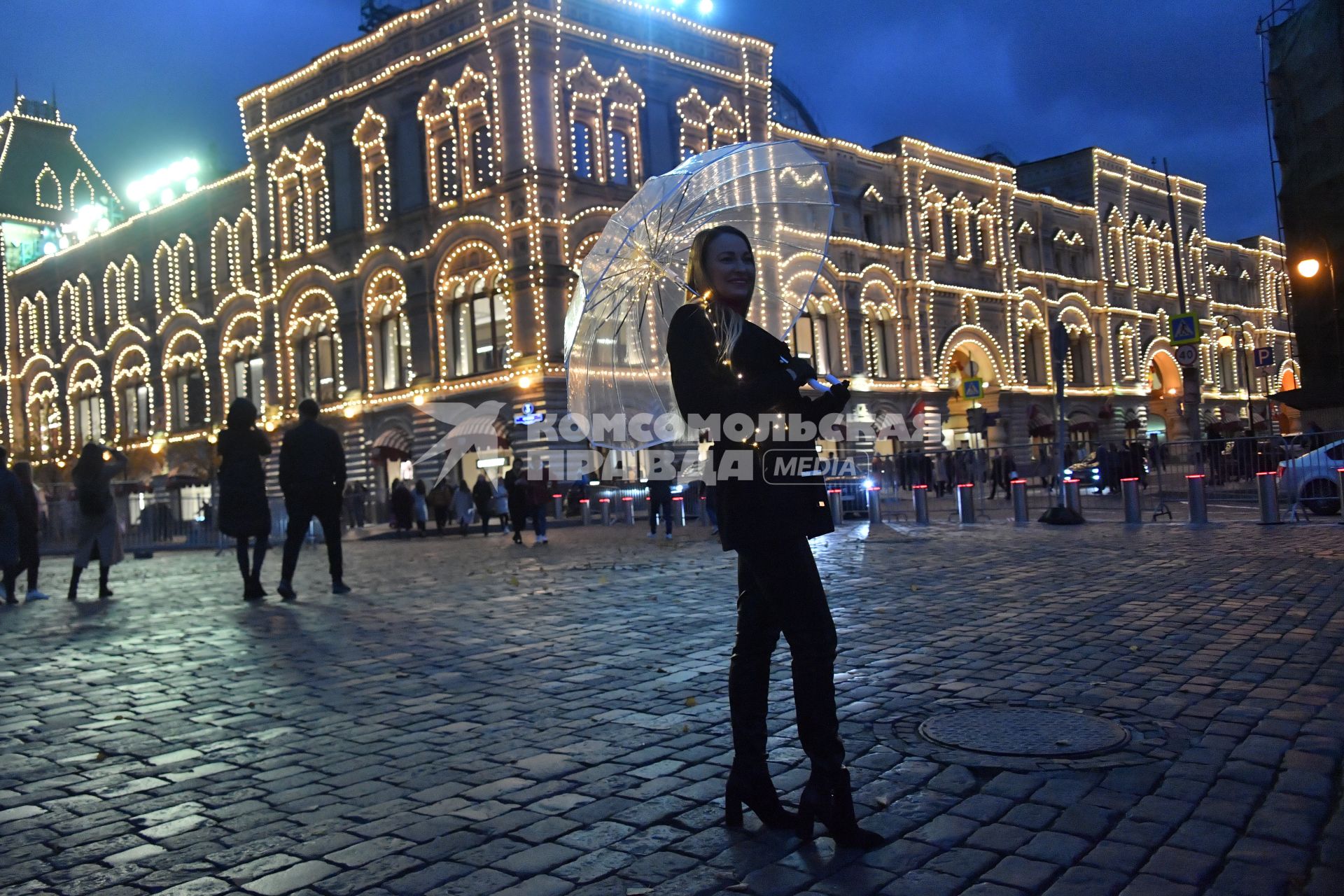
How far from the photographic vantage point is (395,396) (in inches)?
1452

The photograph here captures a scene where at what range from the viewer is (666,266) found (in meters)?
4.67

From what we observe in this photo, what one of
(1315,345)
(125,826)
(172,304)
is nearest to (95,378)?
(172,304)

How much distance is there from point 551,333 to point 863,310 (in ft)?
52.3

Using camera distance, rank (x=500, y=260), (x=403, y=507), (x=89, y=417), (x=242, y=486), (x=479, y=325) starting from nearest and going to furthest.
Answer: (x=242, y=486) → (x=403, y=507) → (x=500, y=260) → (x=479, y=325) → (x=89, y=417)

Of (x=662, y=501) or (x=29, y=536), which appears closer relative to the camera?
(x=29, y=536)

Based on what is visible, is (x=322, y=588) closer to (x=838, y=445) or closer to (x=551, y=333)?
(x=551, y=333)

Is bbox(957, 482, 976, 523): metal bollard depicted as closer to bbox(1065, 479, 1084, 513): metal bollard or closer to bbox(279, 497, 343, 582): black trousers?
bbox(1065, 479, 1084, 513): metal bollard

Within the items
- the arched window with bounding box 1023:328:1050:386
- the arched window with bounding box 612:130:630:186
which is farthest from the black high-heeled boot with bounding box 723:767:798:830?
the arched window with bounding box 1023:328:1050:386

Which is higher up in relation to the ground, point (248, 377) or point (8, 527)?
point (248, 377)

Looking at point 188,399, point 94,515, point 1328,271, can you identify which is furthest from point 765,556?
point 188,399

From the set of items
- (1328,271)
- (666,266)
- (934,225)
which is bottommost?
(666,266)

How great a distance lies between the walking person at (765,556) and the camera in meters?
3.23

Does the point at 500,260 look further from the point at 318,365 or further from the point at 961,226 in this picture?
the point at 961,226

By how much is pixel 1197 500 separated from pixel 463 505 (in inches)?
752
